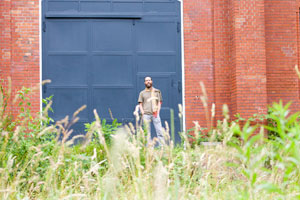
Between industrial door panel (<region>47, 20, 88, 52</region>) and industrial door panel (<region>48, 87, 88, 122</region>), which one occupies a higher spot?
industrial door panel (<region>47, 20, 88, 52</region>)

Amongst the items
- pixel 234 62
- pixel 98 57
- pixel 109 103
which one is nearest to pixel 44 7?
pixel 98 57

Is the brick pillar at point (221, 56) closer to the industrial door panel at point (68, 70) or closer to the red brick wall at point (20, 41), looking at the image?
the industrial door panel at point (68, 70)

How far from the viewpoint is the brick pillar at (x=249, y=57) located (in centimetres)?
1082

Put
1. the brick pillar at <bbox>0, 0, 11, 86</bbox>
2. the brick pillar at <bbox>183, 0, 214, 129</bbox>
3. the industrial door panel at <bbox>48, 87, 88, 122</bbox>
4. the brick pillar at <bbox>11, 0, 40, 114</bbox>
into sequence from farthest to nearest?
the brick pillar at <bbox>183, 0, 214, 129</bbox> → the industrial door panel at <bbox>48, 87, 88, 122</bbox> → the brick pillar at <bbox>11, 0, 40, 114</bbox> → the brick pillar at <bbox>0, 0, 11, 86</bbox>

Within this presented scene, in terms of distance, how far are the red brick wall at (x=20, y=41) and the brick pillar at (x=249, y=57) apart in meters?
4.96

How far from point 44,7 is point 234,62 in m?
5.00

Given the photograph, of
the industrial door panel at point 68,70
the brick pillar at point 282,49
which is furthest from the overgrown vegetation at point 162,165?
the brick pillar at point 282,49

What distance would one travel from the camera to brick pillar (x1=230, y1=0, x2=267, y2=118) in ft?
35.5

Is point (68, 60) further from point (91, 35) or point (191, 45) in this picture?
point (191, 45)

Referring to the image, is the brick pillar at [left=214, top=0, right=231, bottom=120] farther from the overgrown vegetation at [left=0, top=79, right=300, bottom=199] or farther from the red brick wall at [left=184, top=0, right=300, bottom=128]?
the overgrown vegetation at [left=0, top=79, right=300, bottom=199]

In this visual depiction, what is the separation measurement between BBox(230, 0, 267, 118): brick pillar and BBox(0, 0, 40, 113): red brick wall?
16.3 feet

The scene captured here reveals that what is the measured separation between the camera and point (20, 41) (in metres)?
10.9

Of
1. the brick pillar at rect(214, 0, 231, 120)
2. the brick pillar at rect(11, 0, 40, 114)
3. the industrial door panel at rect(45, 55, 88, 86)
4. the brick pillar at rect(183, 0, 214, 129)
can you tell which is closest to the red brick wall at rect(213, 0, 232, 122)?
the brick pillar at rect(214, 0, 231, 120)

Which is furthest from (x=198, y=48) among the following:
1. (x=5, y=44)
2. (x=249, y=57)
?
(x=5, y=44)
